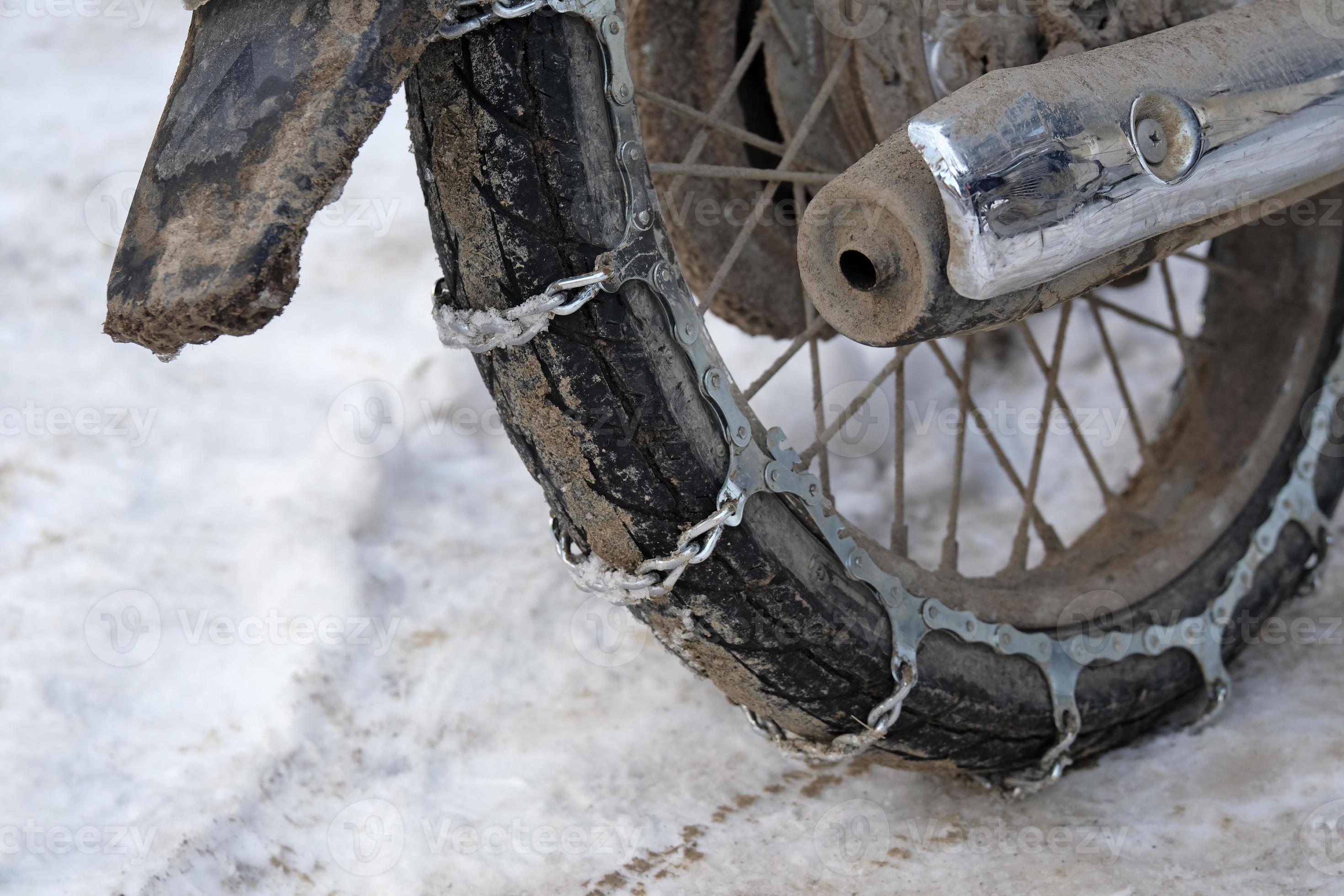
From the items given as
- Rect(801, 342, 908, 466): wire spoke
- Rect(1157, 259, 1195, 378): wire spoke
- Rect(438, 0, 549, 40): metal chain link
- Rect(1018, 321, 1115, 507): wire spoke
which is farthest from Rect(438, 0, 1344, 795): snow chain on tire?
Rect(1157, 259, 1195, 378): wire spoke

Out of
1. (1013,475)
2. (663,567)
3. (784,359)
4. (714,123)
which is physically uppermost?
(714,123)

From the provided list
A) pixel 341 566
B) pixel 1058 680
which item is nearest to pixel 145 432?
pixel 341 566

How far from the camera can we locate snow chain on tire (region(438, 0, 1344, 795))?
98 cm

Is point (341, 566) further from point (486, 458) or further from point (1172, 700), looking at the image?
point (1172, 700)

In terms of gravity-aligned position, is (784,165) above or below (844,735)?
above

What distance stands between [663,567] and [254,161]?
462mm

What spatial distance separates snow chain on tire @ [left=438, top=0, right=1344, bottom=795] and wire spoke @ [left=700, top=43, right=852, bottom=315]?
0.14 m

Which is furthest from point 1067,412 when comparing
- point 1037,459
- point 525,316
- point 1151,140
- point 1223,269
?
point 525,316

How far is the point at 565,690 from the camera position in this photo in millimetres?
1643

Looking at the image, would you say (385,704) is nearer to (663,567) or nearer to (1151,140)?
(663,567)

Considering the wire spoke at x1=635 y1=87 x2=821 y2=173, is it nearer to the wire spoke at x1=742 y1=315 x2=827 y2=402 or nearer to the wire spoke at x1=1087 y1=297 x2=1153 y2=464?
the wire spoke at x1=742 y1=315 x2=827 y2=402

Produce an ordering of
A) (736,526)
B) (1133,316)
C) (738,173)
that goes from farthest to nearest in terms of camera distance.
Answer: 1. (1133,316)
2. (738,173)
3. (736,526)

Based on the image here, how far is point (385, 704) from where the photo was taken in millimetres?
1611

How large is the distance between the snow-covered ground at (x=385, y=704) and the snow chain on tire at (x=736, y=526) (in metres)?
0.13
